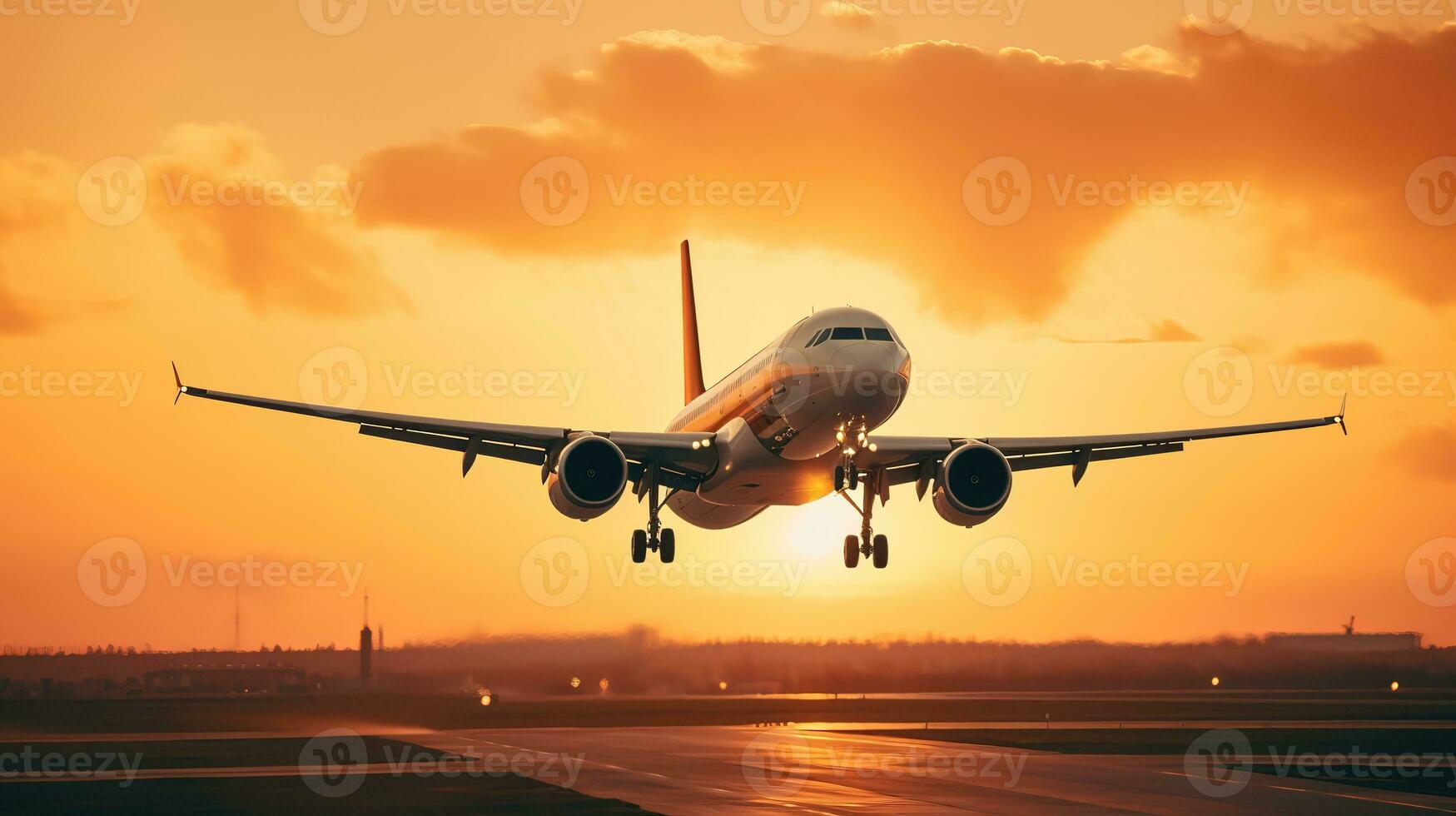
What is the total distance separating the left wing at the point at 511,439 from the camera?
43.8 m

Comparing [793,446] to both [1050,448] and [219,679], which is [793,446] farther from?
[219,679]

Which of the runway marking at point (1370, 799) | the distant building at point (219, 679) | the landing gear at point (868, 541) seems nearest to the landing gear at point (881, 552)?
the landing gear at point (868, 541)

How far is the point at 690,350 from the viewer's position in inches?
3233

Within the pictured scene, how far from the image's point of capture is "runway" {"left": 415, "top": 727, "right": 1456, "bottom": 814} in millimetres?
30625

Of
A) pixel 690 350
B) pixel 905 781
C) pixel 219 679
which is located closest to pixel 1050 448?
pixel 905 781

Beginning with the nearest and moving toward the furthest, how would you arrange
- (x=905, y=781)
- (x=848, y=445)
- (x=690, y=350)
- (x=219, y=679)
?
(x=905, y=781), (x=848, y=445), (x=690, y=350), (x=219, y=679)

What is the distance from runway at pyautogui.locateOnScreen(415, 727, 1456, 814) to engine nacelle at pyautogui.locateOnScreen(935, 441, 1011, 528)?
7427mm

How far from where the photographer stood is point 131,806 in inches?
1189

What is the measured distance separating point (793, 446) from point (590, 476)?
242 inches

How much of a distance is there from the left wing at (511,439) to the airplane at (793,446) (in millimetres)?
51

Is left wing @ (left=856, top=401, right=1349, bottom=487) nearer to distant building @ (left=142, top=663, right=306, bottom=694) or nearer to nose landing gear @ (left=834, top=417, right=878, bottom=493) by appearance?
nose landing gear @ (left=834, top=417, right=878, bottom=493)

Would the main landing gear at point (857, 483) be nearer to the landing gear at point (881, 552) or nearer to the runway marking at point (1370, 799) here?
the landing gear at point (881, 552)

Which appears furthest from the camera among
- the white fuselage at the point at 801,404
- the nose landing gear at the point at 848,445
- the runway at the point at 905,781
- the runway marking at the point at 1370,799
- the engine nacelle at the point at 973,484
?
the engine nacelle at the point at 973,484

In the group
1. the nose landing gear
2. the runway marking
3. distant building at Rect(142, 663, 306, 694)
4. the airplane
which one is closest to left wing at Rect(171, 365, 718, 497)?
the airplane
